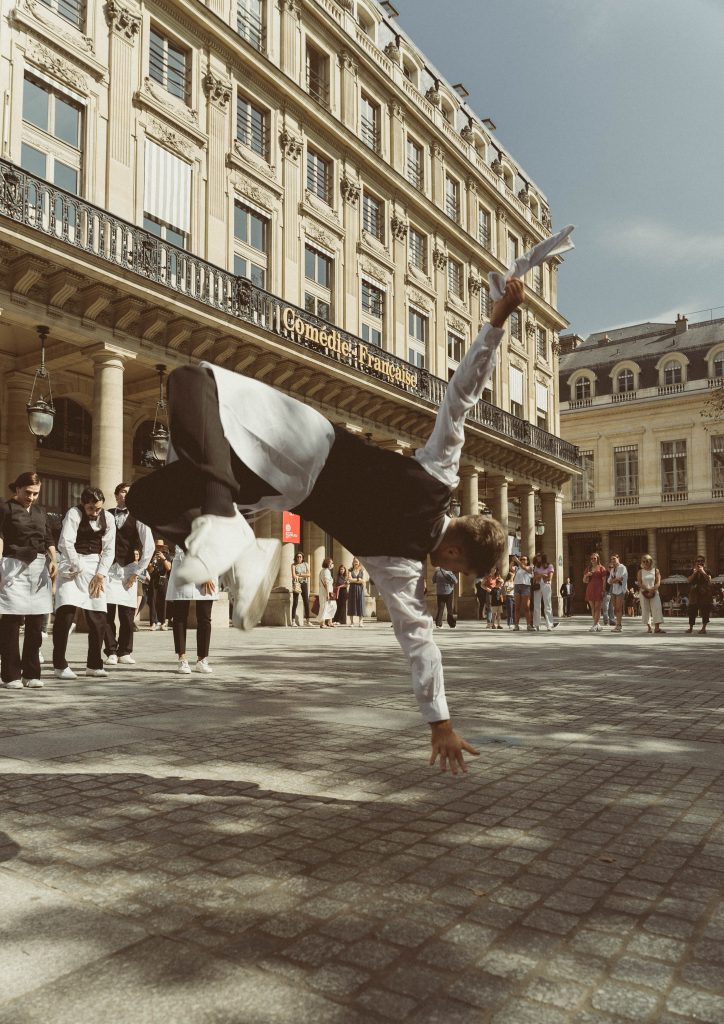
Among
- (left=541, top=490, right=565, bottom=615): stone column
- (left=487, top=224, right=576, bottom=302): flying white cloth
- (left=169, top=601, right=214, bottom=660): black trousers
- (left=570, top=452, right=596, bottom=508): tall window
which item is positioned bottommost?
(left=169, top=601, right=214, bottom=660): black trousers

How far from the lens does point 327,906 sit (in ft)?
8.29

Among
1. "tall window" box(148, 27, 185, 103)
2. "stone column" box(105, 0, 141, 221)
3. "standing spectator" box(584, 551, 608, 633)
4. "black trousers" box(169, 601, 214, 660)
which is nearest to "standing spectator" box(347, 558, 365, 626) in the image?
"standing spectator" box(584, 551, 608, 633)

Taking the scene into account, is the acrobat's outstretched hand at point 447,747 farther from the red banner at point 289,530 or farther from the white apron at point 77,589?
the red banner at point 289,530

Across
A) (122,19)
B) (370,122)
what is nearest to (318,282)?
(370,122)

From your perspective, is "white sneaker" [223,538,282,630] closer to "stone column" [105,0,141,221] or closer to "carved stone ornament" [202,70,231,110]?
"stone column" [105,0,141,221]

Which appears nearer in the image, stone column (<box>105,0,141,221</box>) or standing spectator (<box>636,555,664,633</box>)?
stone column (<box>105,0,141,221</box>)

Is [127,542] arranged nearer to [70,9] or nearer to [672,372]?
[70,9]

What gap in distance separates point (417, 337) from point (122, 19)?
15.1 metres

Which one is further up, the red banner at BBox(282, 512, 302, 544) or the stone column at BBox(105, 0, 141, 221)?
the stone column at BBox(105, 0, 141, 221)

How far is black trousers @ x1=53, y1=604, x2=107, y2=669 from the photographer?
852 centimetres

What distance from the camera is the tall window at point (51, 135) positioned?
16969 mm

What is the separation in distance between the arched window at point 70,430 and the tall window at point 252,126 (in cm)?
885

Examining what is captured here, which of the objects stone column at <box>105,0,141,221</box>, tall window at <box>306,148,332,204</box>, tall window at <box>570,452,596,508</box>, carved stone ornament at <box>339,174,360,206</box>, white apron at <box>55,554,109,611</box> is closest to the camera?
white apron at <box>55,554,109,611</box>

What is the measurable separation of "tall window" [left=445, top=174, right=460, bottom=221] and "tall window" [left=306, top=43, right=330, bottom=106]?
8.39 m
